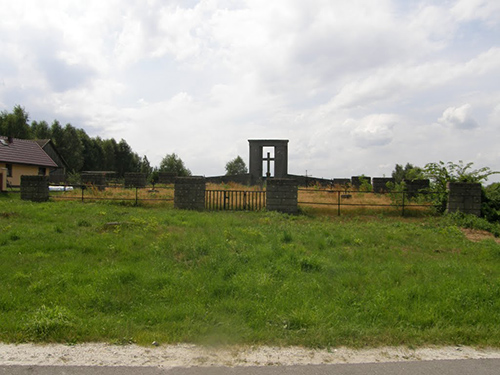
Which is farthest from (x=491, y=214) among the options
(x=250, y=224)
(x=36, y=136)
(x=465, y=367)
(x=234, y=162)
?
(x=36, y=136)

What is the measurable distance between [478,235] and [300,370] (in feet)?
32.3

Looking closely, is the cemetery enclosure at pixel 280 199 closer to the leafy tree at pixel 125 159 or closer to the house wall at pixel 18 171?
the house wall at pixel 18 171

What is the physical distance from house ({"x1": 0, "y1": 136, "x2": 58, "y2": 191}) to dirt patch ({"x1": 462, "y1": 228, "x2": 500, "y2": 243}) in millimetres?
29285

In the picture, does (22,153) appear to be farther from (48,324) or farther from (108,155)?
(48,324)

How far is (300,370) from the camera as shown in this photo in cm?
340

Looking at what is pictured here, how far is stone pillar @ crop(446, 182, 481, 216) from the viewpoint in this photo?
13.0m

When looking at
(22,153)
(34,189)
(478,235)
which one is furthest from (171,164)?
(478,235)

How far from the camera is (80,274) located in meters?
5.67

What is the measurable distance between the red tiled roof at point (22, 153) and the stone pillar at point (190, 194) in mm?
21079

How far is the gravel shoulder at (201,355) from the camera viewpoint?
351 centimetres

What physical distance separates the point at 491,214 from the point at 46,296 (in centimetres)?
1462

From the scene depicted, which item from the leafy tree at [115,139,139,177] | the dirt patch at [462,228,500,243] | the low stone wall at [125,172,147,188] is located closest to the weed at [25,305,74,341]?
the dirt patch at [462,228,500,243]

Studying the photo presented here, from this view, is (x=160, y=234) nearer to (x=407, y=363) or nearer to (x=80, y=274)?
(x=80, y=274)

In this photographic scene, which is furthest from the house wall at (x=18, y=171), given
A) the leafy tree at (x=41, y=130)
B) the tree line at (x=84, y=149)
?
the leafy tree at (x=41, y=130)
